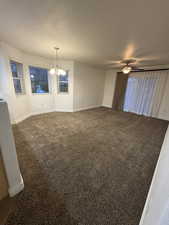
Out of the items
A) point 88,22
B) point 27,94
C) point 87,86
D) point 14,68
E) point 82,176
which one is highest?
point 88,22

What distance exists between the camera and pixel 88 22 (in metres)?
1.73

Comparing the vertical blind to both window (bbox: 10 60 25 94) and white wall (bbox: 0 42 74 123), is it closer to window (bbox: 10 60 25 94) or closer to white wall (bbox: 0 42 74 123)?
white wall (bbox: 0 42 74 123)

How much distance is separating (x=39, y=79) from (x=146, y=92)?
5.13 m

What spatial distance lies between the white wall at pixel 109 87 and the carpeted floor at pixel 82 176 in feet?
12.5

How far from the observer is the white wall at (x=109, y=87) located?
602cm

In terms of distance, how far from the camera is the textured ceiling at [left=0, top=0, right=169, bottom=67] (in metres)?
1.37

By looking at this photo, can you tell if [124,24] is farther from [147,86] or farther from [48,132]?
[147,86]

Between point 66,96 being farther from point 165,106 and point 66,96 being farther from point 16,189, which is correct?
point 165,106

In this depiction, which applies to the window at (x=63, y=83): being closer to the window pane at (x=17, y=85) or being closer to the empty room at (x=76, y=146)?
the empty room at (x=76, y=146)

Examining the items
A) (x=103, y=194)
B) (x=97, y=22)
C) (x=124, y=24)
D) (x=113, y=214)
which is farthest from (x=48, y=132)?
(x=124, y=24)

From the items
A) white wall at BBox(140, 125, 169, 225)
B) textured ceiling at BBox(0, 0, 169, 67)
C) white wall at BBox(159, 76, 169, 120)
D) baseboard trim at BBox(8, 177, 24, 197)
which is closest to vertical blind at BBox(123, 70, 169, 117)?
white wall at BBox(159, 76, 169, 120)

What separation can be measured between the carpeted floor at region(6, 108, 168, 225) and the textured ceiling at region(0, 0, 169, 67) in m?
2.46

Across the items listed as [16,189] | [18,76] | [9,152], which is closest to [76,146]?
[16,189]

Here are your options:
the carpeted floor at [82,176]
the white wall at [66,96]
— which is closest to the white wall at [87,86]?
the white wall at [66,96]
